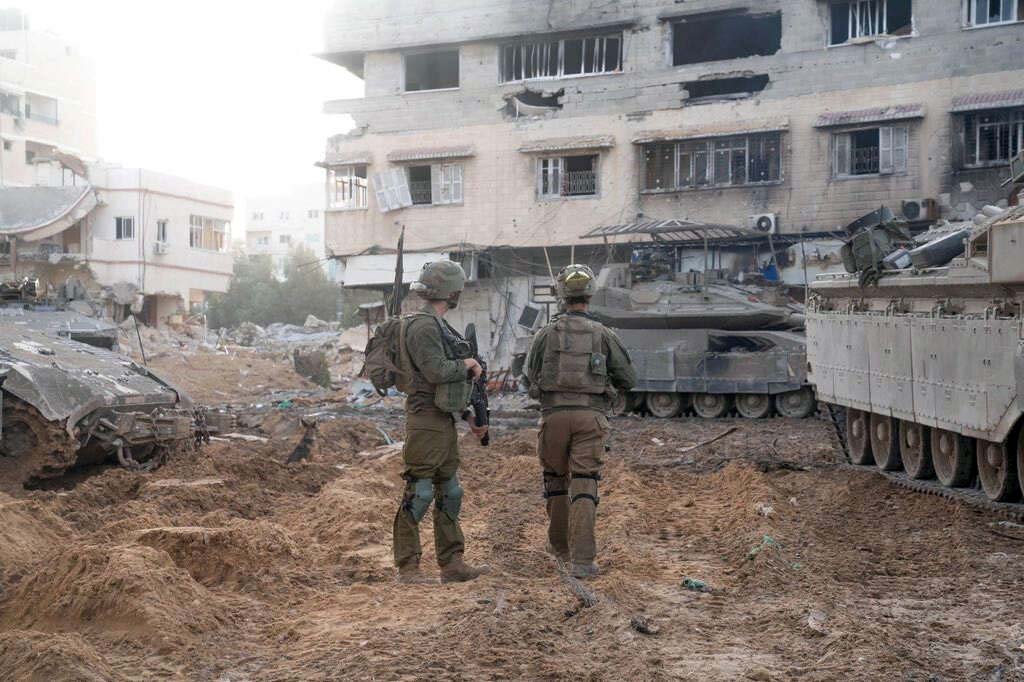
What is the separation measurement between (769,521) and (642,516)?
107cm

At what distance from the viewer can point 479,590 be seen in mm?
6141

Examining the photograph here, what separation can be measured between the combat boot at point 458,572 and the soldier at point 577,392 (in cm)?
56

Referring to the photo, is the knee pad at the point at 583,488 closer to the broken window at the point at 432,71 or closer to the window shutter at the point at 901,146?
the window shutter at the point at 901,146

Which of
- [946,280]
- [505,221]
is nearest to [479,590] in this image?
[946,280]

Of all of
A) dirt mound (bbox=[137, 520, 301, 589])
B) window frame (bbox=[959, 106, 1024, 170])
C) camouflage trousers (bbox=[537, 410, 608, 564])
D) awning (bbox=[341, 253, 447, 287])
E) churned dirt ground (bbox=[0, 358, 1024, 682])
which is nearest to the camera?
churned dirt ground (bbox=[0, 358, 1024, 682])

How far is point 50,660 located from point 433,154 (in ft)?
91.2

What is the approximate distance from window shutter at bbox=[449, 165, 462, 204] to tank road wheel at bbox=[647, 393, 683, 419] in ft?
40.3

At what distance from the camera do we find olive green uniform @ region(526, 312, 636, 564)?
22.3 ft

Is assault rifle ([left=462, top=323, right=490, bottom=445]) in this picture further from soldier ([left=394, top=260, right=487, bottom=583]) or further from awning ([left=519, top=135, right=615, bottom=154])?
awning ([left=519, top=135, right=615, bottom=154])

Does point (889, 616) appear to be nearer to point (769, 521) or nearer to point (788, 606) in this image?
point (788, 606)

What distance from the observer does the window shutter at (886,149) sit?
27148mm

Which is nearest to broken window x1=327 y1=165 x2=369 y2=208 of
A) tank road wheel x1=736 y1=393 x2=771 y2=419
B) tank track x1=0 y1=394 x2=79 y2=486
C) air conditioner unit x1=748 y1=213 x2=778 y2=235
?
air conditioner unit x1=748 y1=213 x2=778 y2=235

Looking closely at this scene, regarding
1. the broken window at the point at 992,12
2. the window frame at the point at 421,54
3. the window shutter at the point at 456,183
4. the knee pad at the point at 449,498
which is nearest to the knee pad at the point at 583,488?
the knee pad at the point at 449,498

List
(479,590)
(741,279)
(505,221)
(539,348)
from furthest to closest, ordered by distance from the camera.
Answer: (505,221) < (741,279) < (539,348) < (479,590)
